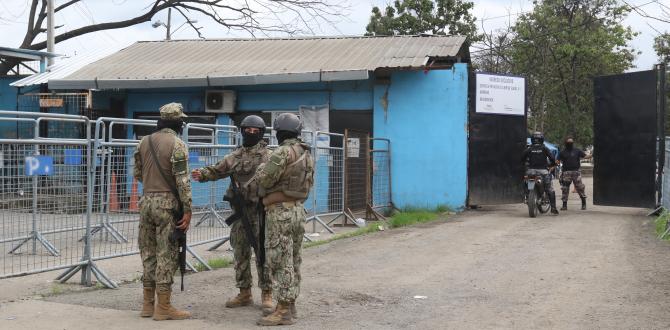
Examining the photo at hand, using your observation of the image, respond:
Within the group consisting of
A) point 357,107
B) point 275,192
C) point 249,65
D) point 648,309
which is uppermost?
point 249,65

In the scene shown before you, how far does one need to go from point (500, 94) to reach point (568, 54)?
63.0 feet

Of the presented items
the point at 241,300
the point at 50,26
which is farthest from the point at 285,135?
the point at 50,26

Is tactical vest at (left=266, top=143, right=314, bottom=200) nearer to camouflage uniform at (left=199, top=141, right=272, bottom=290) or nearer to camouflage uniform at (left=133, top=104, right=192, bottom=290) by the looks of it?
camouflage uniform at (left=199, top=141, right=272, bottom=290)

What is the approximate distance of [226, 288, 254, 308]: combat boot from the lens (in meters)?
6.32

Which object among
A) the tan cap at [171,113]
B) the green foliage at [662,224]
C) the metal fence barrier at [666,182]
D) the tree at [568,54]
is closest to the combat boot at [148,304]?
the tan cap at [171,113]

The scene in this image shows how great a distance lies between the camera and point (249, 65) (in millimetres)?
16500

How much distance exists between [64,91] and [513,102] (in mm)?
10476

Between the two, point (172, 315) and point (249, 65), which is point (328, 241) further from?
point (249, 65)

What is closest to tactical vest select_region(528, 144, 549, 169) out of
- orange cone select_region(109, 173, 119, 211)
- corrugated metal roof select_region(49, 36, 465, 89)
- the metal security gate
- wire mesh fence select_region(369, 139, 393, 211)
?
the metal security gate

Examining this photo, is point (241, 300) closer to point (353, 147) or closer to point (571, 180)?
point (353, 147)

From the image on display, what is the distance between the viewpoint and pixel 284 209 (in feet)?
18.9

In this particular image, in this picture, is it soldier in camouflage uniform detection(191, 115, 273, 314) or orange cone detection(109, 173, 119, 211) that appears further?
orange cone detection(109, 173, 119, 211)

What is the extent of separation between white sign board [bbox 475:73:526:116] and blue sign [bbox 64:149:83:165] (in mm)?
9776

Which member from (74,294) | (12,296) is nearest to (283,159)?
(74,294)
